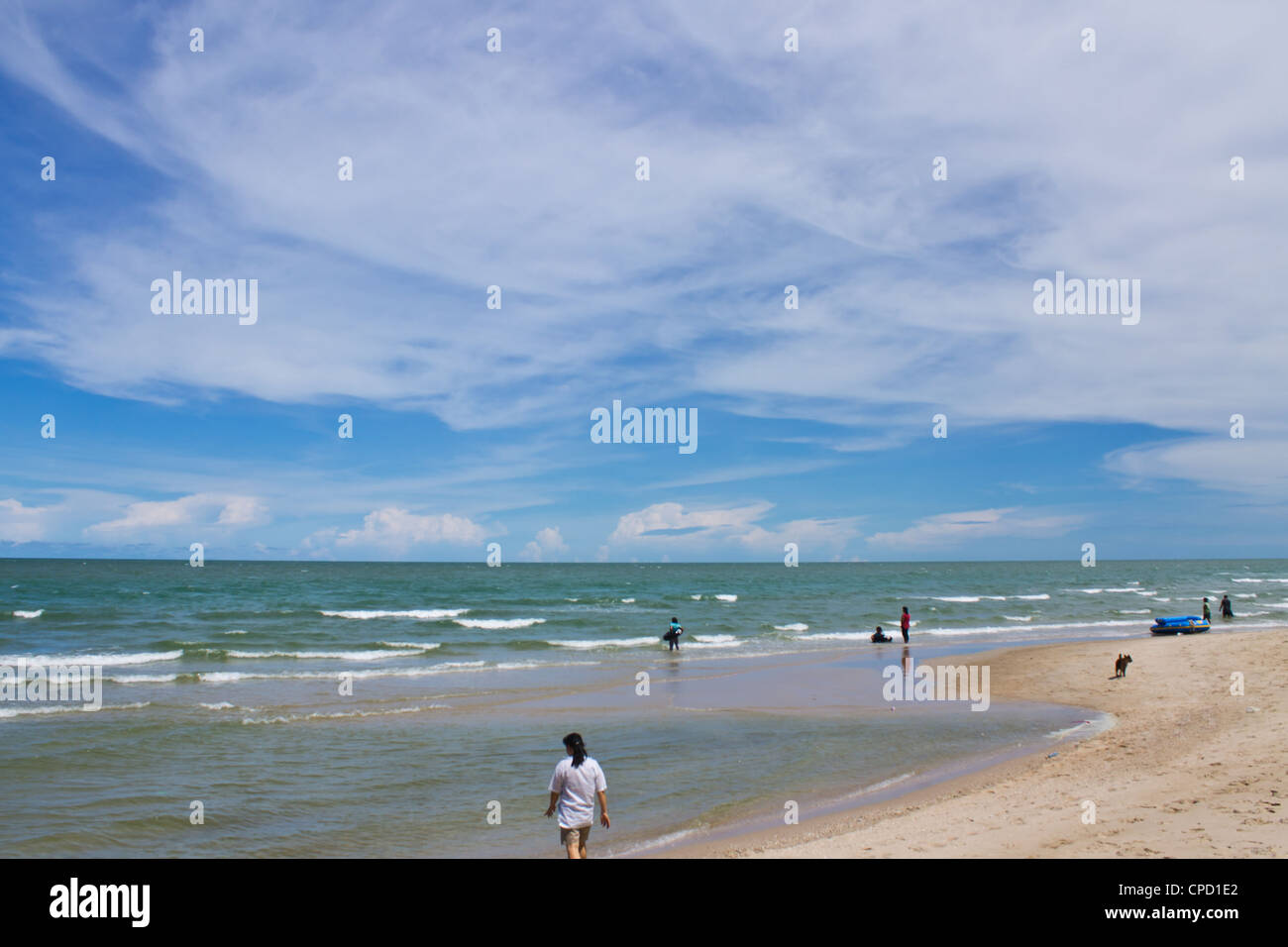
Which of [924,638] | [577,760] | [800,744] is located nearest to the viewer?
[577,760]

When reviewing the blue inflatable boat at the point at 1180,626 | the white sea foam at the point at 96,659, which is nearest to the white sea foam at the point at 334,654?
the white sea foam at the point at 96,659

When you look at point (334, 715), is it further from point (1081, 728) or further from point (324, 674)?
point (1081, 728)

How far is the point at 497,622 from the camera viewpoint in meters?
47.5

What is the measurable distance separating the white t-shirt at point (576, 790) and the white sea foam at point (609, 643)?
26899 millimetres

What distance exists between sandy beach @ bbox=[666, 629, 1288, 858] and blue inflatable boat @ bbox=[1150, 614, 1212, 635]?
773 inches

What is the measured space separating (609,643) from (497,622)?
1255cm

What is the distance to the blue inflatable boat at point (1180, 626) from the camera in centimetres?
3728

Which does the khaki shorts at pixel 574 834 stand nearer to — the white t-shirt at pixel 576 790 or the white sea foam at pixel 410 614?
the white t-shirt at pixel 576 790

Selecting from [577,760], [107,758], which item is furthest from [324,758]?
[577,760]

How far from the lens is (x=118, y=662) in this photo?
93.8 ft

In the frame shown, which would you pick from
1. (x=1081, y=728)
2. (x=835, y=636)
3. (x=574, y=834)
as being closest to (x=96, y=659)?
(x=574, y=834)

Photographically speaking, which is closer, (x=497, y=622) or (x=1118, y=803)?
(x=1118, y=803)

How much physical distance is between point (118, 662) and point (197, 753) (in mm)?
16444
